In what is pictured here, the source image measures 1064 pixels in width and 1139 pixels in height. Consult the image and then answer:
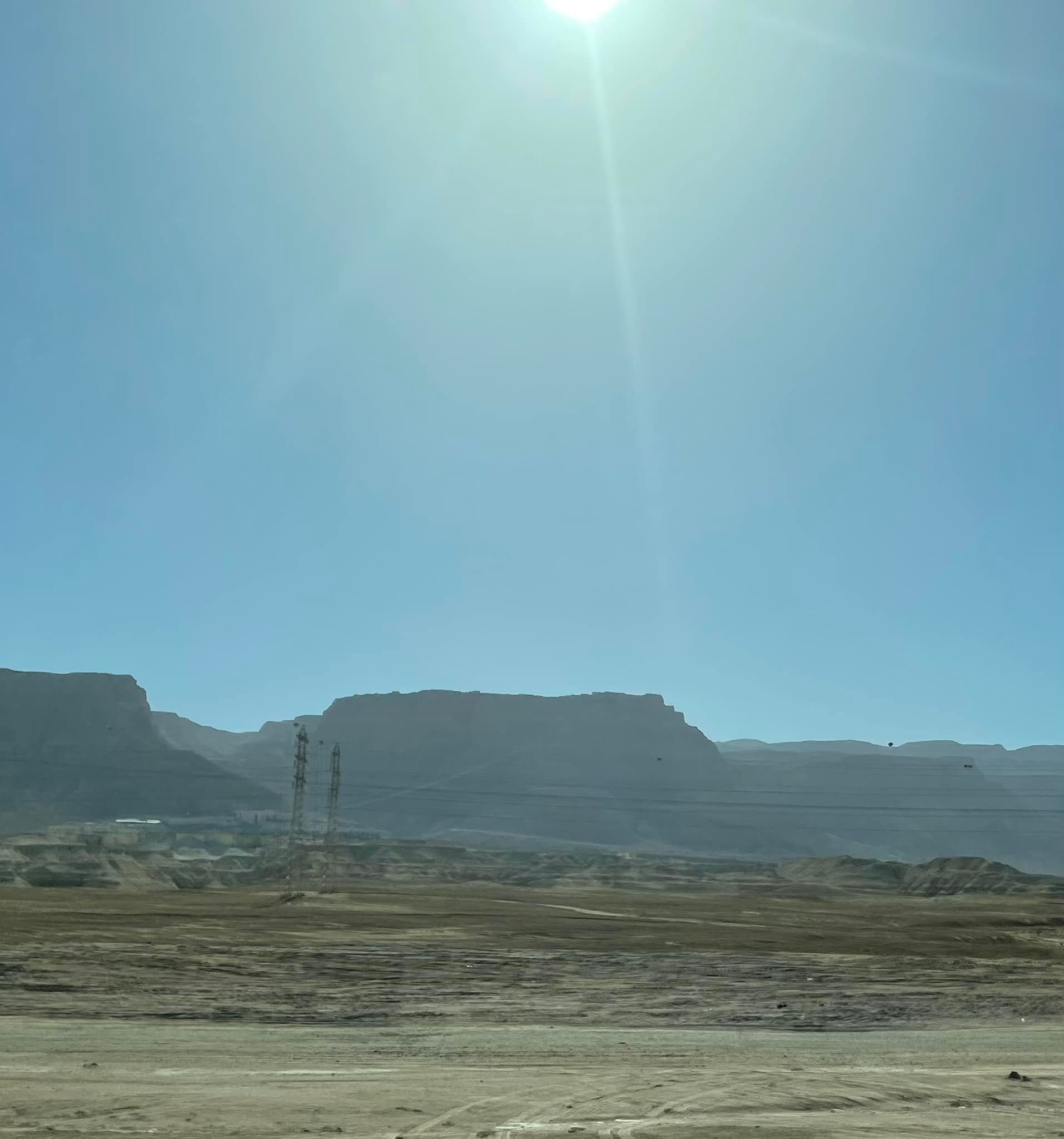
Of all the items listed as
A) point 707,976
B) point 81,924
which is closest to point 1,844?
point 81,924

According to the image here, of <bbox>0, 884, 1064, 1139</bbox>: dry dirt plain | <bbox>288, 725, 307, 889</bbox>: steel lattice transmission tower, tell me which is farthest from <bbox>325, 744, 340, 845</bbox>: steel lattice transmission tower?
<bbox>0, 884, 1064, 1139</bbox>: dry dirt plain

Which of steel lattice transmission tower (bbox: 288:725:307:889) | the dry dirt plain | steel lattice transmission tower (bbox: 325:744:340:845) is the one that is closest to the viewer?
the dry dirt plain

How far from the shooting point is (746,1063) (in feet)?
53.1

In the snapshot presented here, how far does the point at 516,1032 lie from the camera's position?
19.1 meters

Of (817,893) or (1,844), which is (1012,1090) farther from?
(1,844)

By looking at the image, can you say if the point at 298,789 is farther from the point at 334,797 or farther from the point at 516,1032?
the point at 516,1032

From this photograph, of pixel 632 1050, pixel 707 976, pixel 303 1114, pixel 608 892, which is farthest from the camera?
pixel 608 892

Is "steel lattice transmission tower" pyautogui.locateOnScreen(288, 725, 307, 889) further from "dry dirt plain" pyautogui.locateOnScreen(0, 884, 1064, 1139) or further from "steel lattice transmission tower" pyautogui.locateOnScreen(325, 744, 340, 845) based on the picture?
"dry dirt plain" pyautogui.locateOnScreen(0, 884, 1064, 1139)

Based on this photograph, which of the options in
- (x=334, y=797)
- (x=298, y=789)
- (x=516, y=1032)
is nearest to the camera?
(x=516, y=1032)

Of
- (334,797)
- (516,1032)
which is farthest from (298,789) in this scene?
(516,1032)

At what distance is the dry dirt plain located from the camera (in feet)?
39.9

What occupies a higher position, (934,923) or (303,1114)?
(303,1114)

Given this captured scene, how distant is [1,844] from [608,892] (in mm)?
61345

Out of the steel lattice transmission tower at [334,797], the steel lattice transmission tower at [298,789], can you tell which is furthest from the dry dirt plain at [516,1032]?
the steel lattice transmission tower at [334,797]
